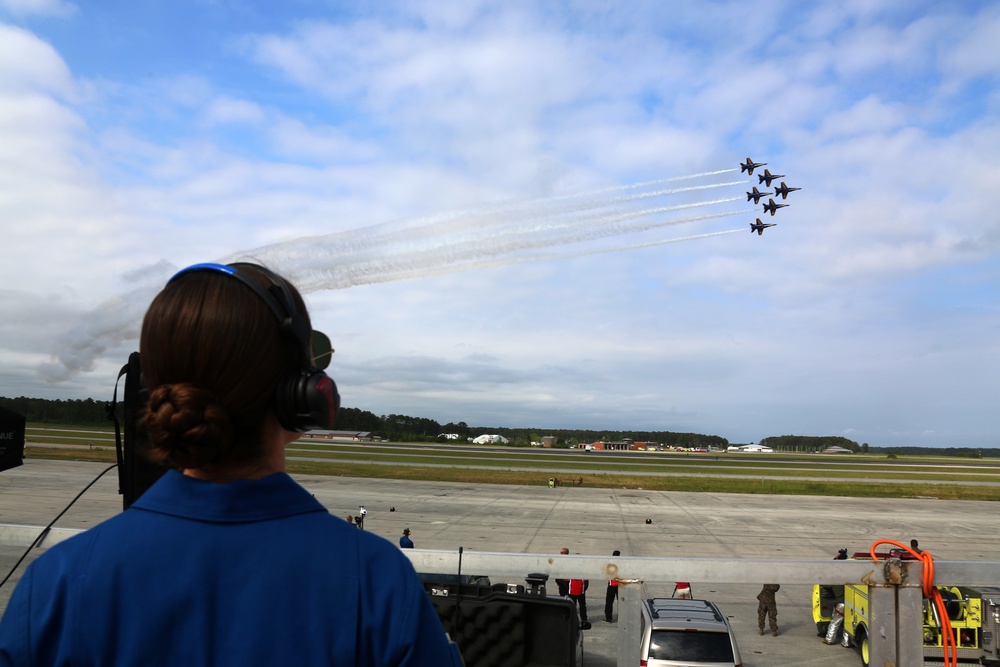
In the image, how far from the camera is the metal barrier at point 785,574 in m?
3.25

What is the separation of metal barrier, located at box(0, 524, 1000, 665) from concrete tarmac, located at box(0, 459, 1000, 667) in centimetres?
1188

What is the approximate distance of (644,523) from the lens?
33.4m

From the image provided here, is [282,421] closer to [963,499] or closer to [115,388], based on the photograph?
[115,388]

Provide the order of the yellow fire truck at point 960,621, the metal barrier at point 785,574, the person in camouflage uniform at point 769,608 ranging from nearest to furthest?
the metal barrier at point 785,574
the yellow fire truck at point 960,621
the person in camouflage uniform at point 769,608

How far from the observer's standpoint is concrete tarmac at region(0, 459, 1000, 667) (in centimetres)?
1834

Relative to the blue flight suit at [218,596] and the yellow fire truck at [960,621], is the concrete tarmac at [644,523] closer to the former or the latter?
the yellow fire truck at [960,621]

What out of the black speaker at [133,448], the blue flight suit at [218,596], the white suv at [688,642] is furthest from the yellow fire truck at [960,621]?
the blue flight suit at [218,596]

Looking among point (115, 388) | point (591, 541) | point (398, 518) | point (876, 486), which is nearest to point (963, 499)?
point (876, 486)

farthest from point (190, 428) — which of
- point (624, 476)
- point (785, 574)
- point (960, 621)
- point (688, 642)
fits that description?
point (624, 476)

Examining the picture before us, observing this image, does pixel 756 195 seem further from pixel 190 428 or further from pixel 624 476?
pixel 190 428

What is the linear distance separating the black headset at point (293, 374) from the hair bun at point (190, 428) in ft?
0.42

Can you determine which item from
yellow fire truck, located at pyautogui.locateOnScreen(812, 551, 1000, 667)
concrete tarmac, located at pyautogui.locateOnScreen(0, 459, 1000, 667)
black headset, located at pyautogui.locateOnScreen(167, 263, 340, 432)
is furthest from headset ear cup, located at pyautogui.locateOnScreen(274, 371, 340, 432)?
concrete tarmac, located at pyautogui.locateOnScreen(0, 459, 1000, 667)

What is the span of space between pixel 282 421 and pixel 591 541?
28.2 meters

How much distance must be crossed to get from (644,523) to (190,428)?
112 ft
